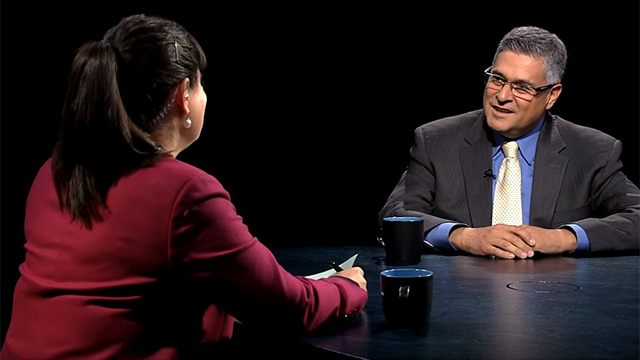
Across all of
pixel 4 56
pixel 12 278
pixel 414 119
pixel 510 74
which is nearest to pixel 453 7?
pixel 414 119

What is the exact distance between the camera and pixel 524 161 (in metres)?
2.78

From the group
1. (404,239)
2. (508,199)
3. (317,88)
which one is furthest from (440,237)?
(317,88)

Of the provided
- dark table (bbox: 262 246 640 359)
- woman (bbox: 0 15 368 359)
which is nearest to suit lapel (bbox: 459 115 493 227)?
dark table (bbox: 262 246 640 359)

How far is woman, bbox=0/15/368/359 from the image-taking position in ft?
4.57

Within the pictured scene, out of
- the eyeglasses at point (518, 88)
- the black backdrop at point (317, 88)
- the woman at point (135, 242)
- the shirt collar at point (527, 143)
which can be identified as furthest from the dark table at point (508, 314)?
the black backdrop at point (317, 88)

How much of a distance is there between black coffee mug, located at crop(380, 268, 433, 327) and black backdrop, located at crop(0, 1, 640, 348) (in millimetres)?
1882

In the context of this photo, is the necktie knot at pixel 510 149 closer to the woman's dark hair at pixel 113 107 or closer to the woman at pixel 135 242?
the woman at pixel 135 242

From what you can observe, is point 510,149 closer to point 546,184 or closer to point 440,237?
point 546,184

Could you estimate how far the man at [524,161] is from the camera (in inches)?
107

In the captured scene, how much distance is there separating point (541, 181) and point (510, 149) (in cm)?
16

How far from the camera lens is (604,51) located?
11.8ft

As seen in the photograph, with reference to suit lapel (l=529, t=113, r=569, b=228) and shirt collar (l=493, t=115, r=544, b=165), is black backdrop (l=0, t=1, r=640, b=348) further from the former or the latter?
suit lapel (l=529, t=113, r=569, b=228)

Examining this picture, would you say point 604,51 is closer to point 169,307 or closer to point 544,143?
point 544,143

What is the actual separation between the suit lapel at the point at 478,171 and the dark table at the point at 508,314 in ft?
1.62
